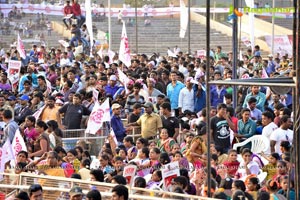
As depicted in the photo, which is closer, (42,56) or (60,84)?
(60,84)

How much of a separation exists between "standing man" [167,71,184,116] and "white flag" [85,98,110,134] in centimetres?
333

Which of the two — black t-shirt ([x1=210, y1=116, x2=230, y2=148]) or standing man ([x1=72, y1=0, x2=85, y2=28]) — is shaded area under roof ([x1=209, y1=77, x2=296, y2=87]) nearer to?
black t-shirt ([x1=210, y1=116, x2=230, y2=148])

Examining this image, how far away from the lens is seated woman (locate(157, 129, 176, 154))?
15915 millimetres

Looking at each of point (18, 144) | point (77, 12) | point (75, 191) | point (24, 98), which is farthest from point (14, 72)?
point (75, 191)

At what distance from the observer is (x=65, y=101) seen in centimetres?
2091

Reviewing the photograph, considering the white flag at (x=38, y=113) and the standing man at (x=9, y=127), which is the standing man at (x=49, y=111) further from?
the standing man at (x=9, y=127)

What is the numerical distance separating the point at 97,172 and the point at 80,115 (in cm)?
598

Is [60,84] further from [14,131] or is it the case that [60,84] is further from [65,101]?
[14,131]

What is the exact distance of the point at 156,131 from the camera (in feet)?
57.9

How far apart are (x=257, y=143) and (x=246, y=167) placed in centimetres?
193

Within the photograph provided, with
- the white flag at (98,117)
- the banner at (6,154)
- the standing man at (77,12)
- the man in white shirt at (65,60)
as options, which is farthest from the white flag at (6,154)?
the standing man at (77,12)

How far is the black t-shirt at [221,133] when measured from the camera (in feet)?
53.9

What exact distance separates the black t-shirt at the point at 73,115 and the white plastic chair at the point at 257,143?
367cm

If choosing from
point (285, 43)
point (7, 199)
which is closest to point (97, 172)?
point (7, 199)
